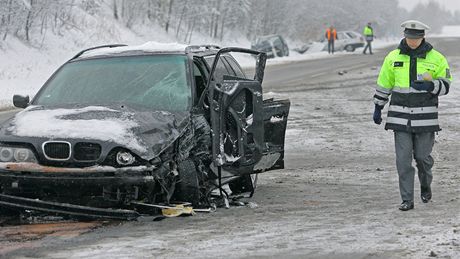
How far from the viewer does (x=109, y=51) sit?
8773mm

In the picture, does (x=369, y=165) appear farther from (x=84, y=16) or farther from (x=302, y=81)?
(x=84, y=16)

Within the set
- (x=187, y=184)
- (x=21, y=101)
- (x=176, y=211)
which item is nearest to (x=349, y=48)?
(x=21, y=101)

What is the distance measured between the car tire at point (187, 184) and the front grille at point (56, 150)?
99 cm

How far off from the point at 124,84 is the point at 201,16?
48627 millimetres

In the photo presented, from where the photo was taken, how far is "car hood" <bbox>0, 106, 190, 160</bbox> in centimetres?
682

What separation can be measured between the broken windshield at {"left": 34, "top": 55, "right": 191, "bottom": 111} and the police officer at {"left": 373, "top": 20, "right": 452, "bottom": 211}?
6.27ft

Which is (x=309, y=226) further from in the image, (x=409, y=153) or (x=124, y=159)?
(x=124, y=159)

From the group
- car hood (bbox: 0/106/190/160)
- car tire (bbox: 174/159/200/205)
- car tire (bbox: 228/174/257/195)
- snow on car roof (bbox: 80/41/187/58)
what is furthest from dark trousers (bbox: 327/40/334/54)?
car tire (bbox: 174/159/200/205)

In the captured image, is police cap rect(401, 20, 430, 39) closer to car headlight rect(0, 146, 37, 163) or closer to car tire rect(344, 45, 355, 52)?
car headlight rect(0, 146, 37, 163)

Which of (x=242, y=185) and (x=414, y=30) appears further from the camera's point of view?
(x=242, y=185)

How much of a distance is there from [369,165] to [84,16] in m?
30.5

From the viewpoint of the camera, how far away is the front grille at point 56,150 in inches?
267

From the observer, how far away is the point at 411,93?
24.7 ft

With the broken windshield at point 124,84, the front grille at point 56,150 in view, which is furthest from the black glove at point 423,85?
the front grille at point 56,150
